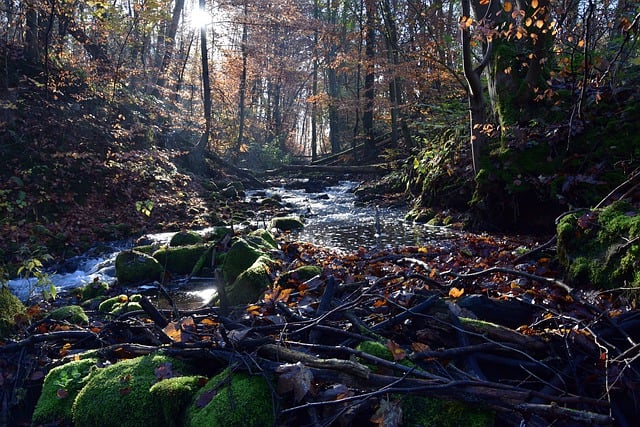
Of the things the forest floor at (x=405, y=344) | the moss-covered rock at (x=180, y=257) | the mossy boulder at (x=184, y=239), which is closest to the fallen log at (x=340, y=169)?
the mossy boulder at (x=184, y=239)

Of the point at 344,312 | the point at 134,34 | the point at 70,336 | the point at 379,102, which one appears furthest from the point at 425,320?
the point at 134,34

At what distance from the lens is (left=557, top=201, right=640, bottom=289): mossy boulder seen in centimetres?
354

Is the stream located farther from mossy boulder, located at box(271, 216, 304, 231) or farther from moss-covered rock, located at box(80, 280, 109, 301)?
moss-covered rock, located at box(80, 280, 109, 301)

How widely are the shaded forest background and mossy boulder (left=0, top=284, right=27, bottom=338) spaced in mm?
4355

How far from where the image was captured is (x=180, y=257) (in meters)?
8.61

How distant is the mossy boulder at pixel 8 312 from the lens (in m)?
3.89

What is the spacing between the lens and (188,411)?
2.54 metres

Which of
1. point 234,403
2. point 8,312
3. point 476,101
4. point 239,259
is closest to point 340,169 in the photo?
point 476,101

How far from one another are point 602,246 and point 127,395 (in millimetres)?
4108

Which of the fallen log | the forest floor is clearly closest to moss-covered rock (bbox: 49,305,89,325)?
the forest floor

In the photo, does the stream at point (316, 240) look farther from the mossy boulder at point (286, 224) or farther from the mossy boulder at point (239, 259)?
the mossy boulder at point (239, 259)

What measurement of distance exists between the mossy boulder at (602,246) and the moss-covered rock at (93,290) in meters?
6.82

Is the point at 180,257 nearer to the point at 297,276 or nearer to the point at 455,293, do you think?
the point at 297,276

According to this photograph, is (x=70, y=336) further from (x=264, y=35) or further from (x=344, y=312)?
(x=264, y=35)
